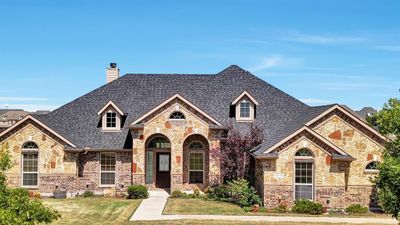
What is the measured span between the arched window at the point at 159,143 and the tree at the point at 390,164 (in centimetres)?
2027

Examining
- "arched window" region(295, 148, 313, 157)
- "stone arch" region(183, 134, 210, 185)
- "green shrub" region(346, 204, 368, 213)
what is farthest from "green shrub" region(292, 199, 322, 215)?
"stone arch" region(183, 134, 210, 185)

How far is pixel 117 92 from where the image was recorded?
135 feet

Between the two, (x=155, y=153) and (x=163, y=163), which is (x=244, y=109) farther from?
(x=155, y=153)

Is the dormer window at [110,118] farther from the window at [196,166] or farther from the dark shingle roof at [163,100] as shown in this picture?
the window at [196,166]

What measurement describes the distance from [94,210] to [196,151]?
9.97 metres

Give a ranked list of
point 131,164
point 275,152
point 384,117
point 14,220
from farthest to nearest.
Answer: point 131,164 → point 275,152 → point 384,117 → point 14,220

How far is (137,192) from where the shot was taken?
1345 inches

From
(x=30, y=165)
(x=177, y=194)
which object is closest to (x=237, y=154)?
(x=177, y=194)

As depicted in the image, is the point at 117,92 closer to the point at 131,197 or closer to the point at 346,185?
the point at 131,197

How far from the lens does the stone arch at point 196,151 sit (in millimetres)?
36656

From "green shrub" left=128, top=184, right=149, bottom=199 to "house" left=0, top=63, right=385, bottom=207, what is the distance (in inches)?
56.0

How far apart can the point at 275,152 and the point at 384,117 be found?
12.7 meters

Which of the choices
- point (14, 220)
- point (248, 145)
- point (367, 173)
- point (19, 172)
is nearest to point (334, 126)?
point (367, 173)

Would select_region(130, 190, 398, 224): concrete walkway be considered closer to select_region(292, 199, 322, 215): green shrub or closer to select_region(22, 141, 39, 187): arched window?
select_region(292, 199, 322, 215): green shrub
